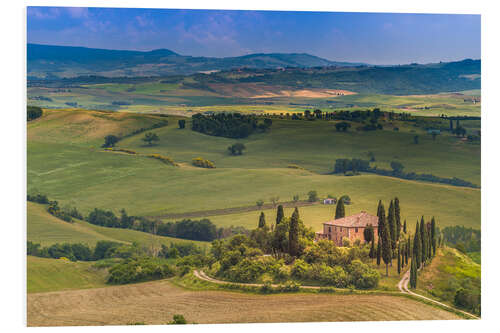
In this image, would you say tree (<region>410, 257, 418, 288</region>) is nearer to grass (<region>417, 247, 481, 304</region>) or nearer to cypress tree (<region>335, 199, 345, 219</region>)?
grass (<region>417, 247, 481, 304</region>)

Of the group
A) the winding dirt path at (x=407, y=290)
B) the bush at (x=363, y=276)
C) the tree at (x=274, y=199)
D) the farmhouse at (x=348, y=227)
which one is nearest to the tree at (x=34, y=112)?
the tree at (x=274, y=199)

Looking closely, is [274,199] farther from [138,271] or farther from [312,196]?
[138,271]

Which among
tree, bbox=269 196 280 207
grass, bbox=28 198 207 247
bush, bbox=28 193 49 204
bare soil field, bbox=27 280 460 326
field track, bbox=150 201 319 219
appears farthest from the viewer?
tree, bbox=269 196 280 207

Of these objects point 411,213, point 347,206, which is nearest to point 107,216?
point 347,206

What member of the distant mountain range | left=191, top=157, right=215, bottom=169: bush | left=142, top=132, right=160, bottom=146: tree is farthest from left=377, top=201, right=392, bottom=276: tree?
left=142, top=132, right=160, bottom=146: tree

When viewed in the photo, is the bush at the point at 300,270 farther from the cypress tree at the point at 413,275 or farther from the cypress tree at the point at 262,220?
the cypress tree at the point at 413,275

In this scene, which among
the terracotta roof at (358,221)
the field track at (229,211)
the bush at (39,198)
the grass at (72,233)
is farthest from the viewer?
the field track at (229,211)

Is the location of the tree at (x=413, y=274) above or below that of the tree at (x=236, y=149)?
below

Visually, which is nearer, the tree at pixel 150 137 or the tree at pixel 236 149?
the tree at pixel 236 149
